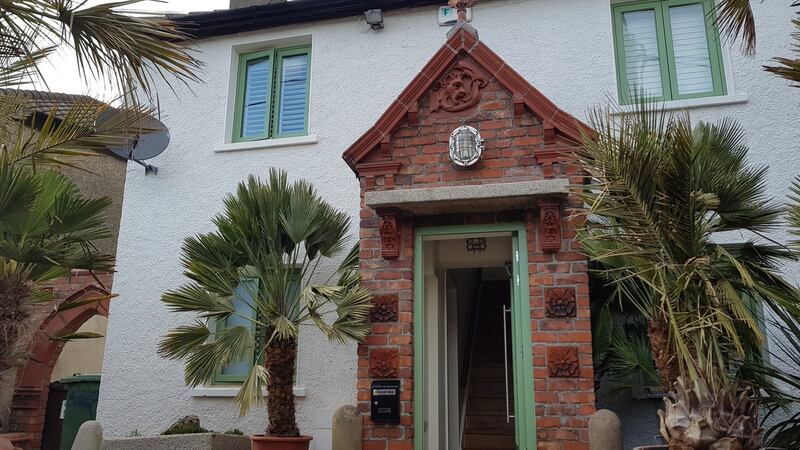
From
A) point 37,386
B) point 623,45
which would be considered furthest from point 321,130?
point 37,386

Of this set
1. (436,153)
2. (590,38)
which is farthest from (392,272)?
(590,38)

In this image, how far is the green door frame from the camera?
6.21 m

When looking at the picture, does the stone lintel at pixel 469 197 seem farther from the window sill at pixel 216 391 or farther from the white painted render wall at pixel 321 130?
the window sill at pixel 216 391

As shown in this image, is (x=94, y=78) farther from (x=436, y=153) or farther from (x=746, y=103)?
(x=746, y=103)

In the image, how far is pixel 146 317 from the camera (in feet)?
30.9

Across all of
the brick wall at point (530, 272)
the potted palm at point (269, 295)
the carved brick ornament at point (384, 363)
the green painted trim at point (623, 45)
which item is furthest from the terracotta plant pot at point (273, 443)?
the green painted trim at point (623, 45)

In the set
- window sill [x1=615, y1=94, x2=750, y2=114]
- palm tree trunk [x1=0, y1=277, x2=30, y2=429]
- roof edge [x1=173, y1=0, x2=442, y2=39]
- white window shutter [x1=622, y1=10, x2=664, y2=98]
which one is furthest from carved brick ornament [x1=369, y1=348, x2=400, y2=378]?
roof edge [x1=173, y1=0, x2=442, y2=39]

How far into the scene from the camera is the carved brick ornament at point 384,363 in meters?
6.48

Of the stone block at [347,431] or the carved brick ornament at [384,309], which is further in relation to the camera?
the carved brick ornament at [384,309]

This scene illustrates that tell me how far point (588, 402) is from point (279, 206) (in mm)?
3557

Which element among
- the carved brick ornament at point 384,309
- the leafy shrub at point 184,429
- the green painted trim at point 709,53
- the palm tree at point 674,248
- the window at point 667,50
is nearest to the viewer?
the palm tree at point 674,248

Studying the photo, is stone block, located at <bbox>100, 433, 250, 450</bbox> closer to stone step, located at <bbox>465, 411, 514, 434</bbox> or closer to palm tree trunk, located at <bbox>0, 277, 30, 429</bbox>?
palm tree trunk, located at <bbox>0, 277, 30, 429</bbox>

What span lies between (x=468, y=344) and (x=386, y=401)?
562 cm

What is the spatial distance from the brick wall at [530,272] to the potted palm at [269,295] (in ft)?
1.07
